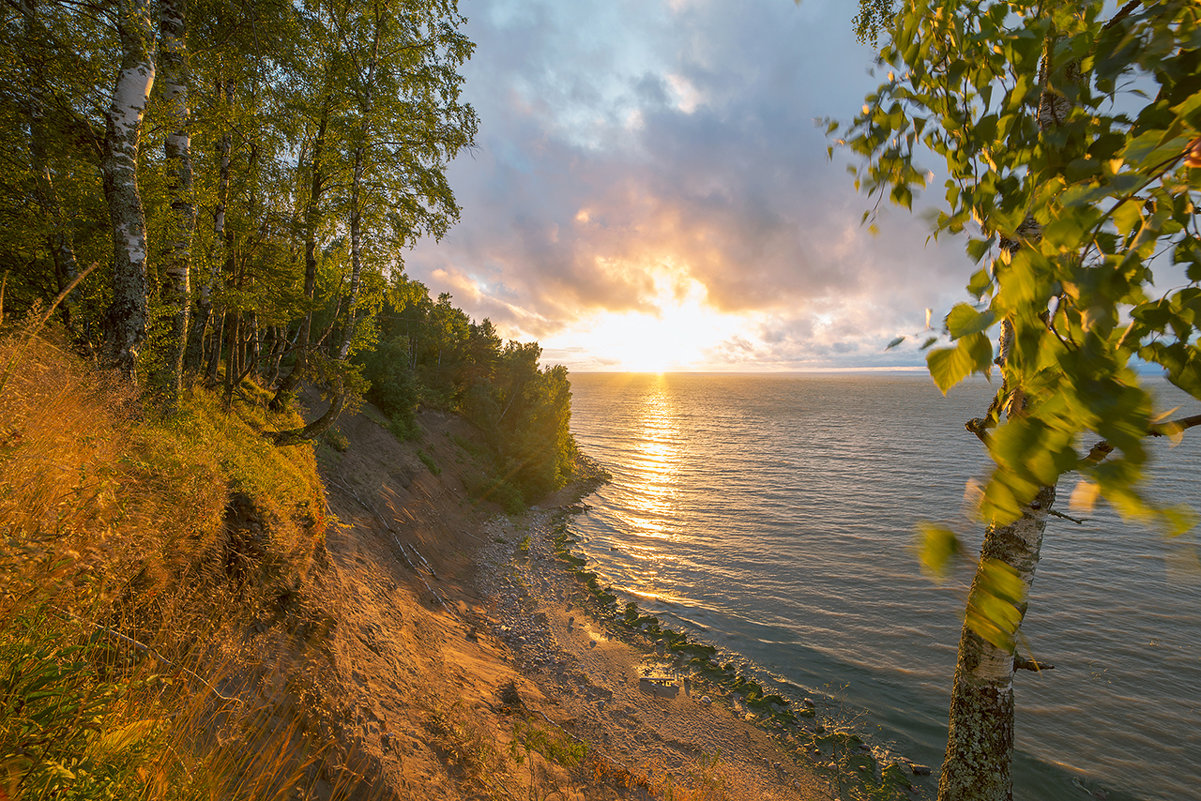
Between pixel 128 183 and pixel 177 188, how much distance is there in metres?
1.85

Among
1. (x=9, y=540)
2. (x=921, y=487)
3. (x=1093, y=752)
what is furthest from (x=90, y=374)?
(x=921, y=487)

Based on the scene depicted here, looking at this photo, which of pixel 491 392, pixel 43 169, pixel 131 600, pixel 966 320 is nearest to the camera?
pixel 966 320

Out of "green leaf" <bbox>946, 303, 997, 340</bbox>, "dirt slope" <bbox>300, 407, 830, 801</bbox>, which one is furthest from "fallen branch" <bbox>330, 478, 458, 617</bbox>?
"green leaf" <bbox>946, 303, 997, 340</bbox>

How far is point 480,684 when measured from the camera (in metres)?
11.2

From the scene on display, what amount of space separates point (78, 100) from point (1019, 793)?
25.1 metres

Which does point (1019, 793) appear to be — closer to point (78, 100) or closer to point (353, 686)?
point (353, 686)

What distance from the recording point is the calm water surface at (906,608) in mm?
13531

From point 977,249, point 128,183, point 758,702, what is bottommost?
point 758,702

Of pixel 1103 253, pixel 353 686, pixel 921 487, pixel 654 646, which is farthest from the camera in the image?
pixel 921 487

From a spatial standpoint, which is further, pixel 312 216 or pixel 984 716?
pixel 312 216

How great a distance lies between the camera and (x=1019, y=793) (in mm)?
12102

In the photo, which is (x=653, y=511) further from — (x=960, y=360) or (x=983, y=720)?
(x=960, y=360)

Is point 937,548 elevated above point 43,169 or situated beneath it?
situated beneath

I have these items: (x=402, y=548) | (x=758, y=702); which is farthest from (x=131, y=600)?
(x=758, y=702)
